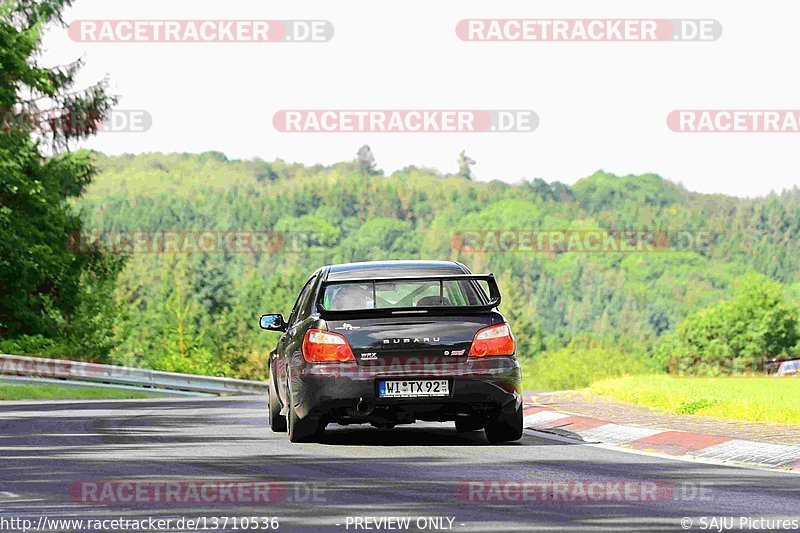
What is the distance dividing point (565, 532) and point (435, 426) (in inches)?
345

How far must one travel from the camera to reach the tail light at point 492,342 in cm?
1392

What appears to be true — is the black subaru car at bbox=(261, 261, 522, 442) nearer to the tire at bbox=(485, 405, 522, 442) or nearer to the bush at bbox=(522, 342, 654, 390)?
the tire at bbox=(485, 405, 522, 442)

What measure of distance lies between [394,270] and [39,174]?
35.0 meters

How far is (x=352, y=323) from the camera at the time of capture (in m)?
13.9

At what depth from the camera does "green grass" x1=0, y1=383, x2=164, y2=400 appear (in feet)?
97.4

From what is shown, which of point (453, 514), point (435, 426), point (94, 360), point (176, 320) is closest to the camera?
point (453, 514)

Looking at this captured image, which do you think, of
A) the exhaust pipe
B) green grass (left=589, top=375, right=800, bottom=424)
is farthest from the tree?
the exhaust pipe

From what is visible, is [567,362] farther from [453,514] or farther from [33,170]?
[453,514]

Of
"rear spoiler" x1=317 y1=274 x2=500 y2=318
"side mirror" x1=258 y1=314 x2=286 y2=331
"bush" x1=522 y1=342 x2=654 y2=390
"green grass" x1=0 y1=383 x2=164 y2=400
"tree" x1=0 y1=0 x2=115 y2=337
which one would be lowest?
"bush" x1=522 y1=342 x2=654 y2=390

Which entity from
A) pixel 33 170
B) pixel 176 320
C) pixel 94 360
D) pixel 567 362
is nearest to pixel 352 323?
pixel 94 360

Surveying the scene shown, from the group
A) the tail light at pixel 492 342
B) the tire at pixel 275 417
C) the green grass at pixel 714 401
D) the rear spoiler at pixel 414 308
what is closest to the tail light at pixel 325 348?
the rear spoiler at pixel 414 308

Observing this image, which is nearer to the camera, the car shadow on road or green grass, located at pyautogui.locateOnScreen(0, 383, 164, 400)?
the car shadow on road

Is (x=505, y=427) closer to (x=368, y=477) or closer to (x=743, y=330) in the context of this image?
(x=368, y=477)

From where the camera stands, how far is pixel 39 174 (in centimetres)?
4766
